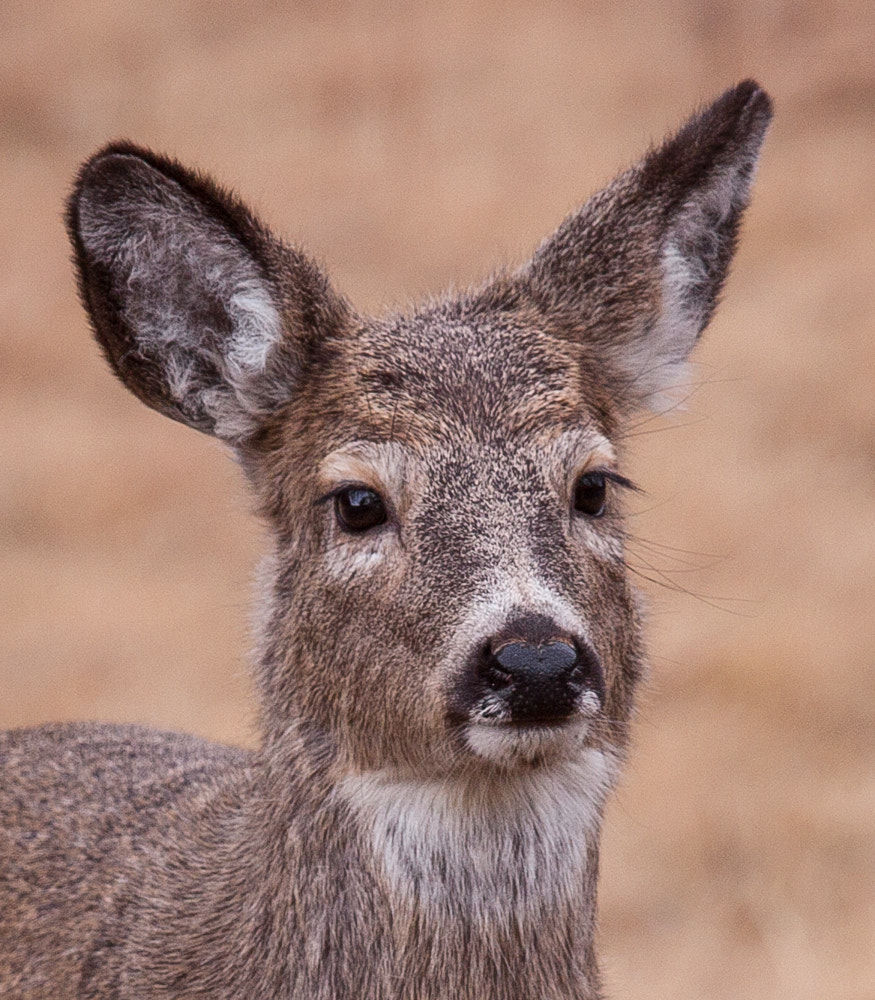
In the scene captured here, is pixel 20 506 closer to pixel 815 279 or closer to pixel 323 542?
pixel 815 279

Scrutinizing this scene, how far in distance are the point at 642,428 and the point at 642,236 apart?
4.27 meters

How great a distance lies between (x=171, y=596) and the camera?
41.9ft

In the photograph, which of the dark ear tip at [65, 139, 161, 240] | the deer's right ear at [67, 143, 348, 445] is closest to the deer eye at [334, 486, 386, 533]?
the deer's right ear at [67, 143, 348, 445]


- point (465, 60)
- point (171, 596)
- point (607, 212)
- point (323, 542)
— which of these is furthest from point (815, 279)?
point (323, 542)

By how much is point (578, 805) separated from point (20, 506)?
9.13 m

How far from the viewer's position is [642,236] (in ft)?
18.4

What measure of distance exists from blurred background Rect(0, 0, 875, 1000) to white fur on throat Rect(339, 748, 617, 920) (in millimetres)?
3604

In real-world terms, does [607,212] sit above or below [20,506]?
below

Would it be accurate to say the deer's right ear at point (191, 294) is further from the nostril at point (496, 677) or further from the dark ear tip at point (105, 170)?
the nostril at point (496, 677)

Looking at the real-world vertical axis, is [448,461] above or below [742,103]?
below

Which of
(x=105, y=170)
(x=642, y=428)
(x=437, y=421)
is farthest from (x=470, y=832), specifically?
Answer: (x=642, y=428)

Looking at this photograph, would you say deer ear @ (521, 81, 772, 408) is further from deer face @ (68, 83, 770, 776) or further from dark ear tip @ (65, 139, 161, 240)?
dark ear tip @ (65, 139, 161, 240)

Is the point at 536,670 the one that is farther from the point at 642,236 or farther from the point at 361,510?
the point at 642,236

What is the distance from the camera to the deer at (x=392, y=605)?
15.4ft
